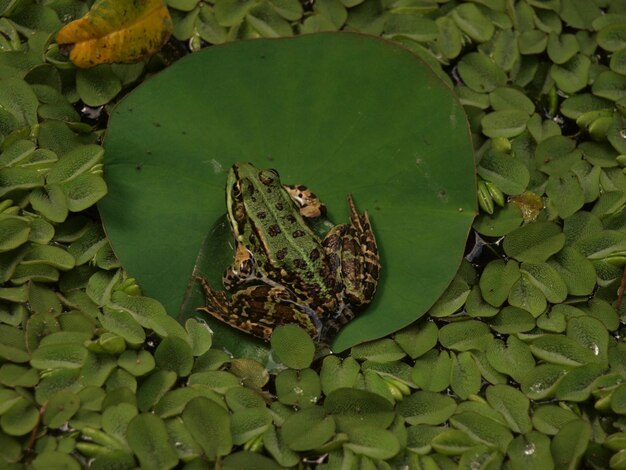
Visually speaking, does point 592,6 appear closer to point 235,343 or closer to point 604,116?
point 604,116

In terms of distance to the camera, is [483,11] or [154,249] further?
[483,11]

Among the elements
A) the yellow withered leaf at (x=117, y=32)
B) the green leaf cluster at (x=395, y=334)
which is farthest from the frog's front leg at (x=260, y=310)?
the yellow withered leaf at (x=117, y=32)

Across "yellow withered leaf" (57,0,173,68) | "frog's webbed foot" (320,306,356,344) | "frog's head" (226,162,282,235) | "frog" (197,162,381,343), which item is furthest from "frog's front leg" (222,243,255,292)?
"yellow withered leaf" (57,0,173,68)

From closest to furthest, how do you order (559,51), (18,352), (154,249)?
(18,352)
(154,249)
(559,51)

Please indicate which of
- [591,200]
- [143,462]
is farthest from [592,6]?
[143,462]

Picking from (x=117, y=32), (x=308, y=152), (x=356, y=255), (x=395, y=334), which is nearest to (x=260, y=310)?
(x=356, y=255)

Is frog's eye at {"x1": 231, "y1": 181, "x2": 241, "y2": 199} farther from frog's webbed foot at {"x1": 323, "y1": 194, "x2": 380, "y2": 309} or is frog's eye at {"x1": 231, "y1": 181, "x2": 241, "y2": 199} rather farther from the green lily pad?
frog's webbed foot at {"x1": 323, "y1": 194, "x2": 380, "y2": 309}

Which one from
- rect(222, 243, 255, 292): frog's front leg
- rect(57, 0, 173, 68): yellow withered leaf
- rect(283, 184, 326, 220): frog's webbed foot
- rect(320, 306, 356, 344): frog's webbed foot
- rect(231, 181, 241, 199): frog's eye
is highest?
rect(57, 0, 173, 68): yellow withered leaf

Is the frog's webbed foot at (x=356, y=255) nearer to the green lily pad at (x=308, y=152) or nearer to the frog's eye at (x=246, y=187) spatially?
the green lily pad at (x=308, y=152)
